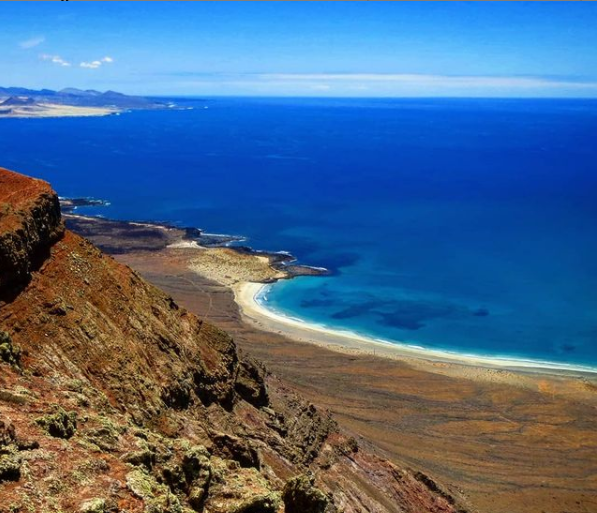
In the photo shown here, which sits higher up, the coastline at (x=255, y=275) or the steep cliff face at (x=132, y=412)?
the steep cliff face at (x=132, y=412)

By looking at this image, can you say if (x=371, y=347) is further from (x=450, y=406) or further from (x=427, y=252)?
(x=427, y=252)

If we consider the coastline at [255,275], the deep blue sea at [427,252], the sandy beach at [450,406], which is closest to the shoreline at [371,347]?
the coastline at [255,275]

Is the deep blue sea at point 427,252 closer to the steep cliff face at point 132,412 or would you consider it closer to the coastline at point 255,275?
the coastline at point 255,275

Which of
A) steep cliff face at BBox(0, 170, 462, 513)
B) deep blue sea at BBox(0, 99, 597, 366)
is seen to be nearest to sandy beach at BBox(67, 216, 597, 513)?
deep blue sea at BBox(0, 99, 597, 366)

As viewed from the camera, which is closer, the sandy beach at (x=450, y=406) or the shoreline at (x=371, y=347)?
the sandy beach at (x=450, y=406)

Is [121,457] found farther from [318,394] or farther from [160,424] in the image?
[318,394]

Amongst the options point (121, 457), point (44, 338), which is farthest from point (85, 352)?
point (121, 457)
